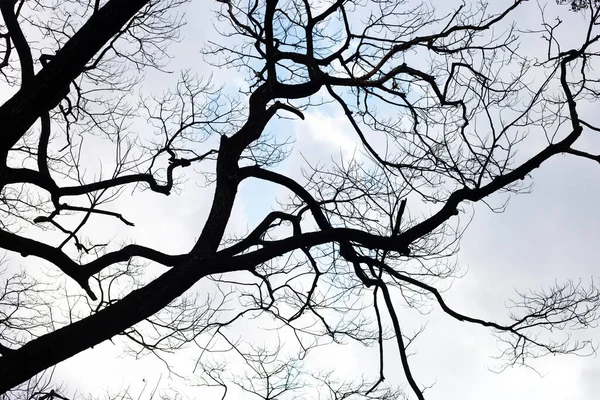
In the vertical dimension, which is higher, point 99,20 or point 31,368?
point 99,20

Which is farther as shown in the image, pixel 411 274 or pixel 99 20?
pixel 411 274

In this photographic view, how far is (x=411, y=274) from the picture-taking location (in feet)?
17.0

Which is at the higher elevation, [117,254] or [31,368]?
[117,254]

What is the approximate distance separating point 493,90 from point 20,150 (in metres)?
5.22

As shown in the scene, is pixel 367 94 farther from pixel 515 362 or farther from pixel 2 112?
pixel 2 112

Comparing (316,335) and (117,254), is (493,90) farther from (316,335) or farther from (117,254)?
(117,254)

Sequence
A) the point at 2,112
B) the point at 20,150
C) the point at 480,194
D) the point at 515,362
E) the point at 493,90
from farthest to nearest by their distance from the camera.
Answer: the point at 20,150 < the point at 493,90 < the point at 515,362 < the point at 480,194 < the point at 2,112

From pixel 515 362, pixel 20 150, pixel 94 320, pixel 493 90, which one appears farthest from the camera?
pixel 20 150

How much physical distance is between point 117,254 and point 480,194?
324cm

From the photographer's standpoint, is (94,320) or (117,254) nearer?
(94,320)

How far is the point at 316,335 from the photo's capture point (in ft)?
18.6

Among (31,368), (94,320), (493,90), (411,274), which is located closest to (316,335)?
(411,274)

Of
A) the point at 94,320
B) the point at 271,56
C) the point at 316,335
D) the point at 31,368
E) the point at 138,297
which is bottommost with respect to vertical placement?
the point at 31,368

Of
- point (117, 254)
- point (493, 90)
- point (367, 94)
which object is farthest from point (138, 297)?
point (493, 90)
